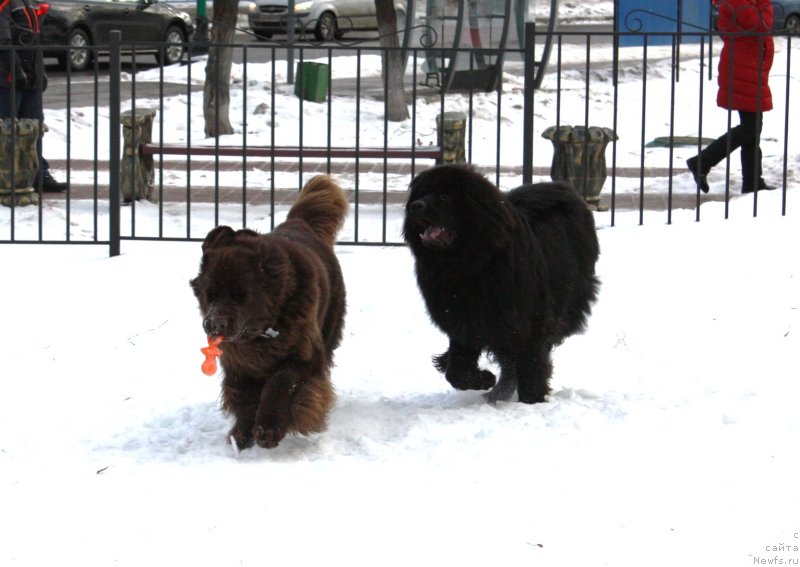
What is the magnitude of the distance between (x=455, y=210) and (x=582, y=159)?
4.57 m

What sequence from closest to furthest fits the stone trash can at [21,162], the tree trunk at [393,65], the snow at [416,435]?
the snow at [416,435]
the stone trash can at [21,162]
the tree trunk at [393,65]

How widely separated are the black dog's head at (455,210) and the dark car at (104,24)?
17407 millimetres

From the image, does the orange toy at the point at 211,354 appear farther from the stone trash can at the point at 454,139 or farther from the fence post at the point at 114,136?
the stone trash can at the point at 454,139

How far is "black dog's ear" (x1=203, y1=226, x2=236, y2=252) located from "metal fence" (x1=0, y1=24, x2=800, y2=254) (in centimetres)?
326

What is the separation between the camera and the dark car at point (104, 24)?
73.4 ft

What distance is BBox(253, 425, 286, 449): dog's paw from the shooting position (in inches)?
181

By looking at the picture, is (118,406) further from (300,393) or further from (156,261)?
(156,261)

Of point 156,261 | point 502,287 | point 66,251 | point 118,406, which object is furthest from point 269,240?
point 66,251

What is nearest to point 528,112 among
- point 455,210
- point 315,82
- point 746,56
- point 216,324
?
point 746,56

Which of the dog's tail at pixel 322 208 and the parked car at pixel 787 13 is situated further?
the parked car at pixel 787 13

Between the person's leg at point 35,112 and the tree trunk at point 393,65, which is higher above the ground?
the tree trunk at point 393,65

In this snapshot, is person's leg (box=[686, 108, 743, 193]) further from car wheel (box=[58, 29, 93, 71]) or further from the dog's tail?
car wheel (box=[58, 29, 93, 71])

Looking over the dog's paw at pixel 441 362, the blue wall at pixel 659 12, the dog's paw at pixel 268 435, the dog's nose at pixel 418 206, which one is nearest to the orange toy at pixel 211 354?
A: the dog's paw at pixel 268 435

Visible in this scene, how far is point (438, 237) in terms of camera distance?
5.06 meters
